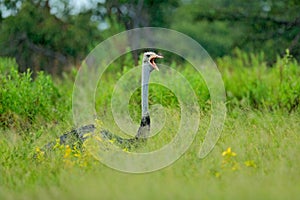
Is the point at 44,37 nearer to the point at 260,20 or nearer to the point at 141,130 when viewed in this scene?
the point at 260,20

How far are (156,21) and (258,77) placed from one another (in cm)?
645

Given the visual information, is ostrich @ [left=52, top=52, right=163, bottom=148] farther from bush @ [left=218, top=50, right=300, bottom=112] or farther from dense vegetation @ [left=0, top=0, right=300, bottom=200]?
bush @ [left=218, top=50, right=300, bottom=112]

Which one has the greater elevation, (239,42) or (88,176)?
(239,42)

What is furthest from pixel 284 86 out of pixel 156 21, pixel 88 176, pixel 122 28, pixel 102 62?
pixel 156 21

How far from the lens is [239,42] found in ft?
47.2

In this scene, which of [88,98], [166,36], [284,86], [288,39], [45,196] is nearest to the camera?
[45,196]

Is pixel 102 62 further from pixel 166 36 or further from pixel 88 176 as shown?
pixel 88 176

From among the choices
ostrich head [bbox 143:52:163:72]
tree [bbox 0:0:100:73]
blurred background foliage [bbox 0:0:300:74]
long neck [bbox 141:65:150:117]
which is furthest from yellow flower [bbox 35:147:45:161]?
tree [bbox 0:0:100:73]

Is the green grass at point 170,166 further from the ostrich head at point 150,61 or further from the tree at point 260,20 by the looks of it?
the tree at point 260,20

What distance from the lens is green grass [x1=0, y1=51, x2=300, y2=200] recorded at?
4.27 meters

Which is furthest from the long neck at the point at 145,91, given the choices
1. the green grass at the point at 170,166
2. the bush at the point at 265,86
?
the bush at the point at 265,86

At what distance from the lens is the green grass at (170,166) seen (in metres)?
4.27

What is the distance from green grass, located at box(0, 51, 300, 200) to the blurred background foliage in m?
5.32

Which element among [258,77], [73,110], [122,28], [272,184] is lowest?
[272,184]
